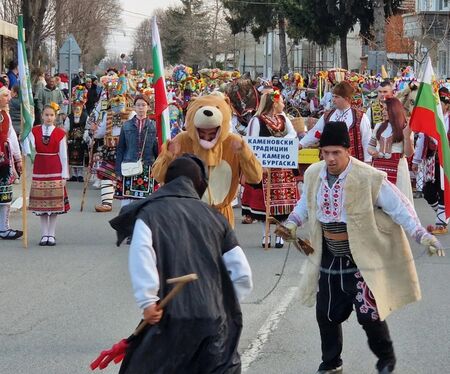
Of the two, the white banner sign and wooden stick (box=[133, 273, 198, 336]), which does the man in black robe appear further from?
the white banner sign

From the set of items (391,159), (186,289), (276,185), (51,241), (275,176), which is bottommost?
(51,241)

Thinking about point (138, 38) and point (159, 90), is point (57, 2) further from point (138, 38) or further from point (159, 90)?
point (138, 38)

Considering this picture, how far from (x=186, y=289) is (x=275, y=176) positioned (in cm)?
744

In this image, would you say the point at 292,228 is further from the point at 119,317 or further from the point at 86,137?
the point at 86,137

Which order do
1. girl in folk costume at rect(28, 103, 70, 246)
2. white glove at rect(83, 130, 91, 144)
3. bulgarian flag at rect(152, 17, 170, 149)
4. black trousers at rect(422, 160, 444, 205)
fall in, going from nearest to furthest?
bulgarian flag at rect(152, 17, 170, 149)
girl in folk costume at rect(28, 103, 70, 246)
black trousers at rect(422, 160, 444, 205)
white glove at rect(83, 130, 91, 144)

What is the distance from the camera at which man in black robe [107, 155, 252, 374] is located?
4.59 meters

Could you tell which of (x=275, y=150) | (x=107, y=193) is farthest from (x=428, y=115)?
(x=107, y=193)

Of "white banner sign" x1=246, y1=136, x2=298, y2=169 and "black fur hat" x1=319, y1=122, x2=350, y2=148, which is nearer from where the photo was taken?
"black fur hat" x1=319, y1=122, x2=350, y2=148

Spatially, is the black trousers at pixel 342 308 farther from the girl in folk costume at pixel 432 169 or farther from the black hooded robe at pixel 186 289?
the girl in folk costume at pixel 432 169

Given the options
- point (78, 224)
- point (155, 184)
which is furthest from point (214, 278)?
point (78, 224)

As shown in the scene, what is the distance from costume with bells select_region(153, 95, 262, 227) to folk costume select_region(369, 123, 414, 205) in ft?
13.4

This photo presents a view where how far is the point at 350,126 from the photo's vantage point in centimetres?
1120

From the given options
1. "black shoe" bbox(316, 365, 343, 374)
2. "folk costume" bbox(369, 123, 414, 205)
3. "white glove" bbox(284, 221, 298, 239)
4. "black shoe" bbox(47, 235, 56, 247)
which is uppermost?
"folk costume" bbox(369, 123, 414, 205)

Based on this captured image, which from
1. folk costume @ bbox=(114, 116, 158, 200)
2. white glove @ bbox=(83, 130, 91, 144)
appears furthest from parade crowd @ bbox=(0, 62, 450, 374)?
white glove @ bbox=(83, 130, 91, 144)
